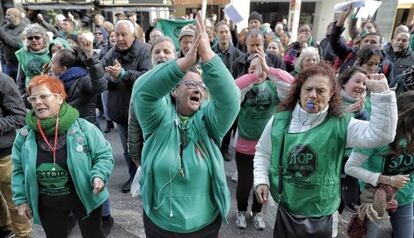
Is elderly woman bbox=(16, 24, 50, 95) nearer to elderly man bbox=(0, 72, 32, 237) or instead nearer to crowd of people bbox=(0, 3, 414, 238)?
crowd of people bbox=(0, 3, 414, 238)

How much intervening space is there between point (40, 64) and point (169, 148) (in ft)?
11.2

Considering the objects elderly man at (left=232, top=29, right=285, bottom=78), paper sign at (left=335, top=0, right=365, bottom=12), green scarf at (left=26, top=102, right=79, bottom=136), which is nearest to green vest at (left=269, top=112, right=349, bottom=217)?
green scarf at (left=26, top=102, right=79, bottom=136)

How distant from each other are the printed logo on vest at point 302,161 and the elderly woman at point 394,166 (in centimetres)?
48

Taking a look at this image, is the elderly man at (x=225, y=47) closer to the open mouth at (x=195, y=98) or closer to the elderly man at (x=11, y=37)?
the open mouth at (x=195, y=98)

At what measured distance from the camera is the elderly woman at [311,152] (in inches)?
76.0

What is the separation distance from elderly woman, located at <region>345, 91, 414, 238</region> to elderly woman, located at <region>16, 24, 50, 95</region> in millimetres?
3985

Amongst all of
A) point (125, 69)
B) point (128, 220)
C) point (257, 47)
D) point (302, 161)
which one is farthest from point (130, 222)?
point (257, 47)

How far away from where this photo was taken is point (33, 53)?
4.21m

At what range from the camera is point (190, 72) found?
1.71 m

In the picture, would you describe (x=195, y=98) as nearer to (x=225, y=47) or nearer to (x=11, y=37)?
(x=225, y=47)

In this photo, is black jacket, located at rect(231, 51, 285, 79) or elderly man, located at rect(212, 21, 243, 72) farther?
elderly man, located at rect(212, 21, 243, 72)

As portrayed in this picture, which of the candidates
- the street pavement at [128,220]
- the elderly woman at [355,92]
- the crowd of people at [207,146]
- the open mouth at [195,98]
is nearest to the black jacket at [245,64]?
the crowd of people at [207,146]

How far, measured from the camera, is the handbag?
2.00m

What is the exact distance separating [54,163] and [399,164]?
244cm
